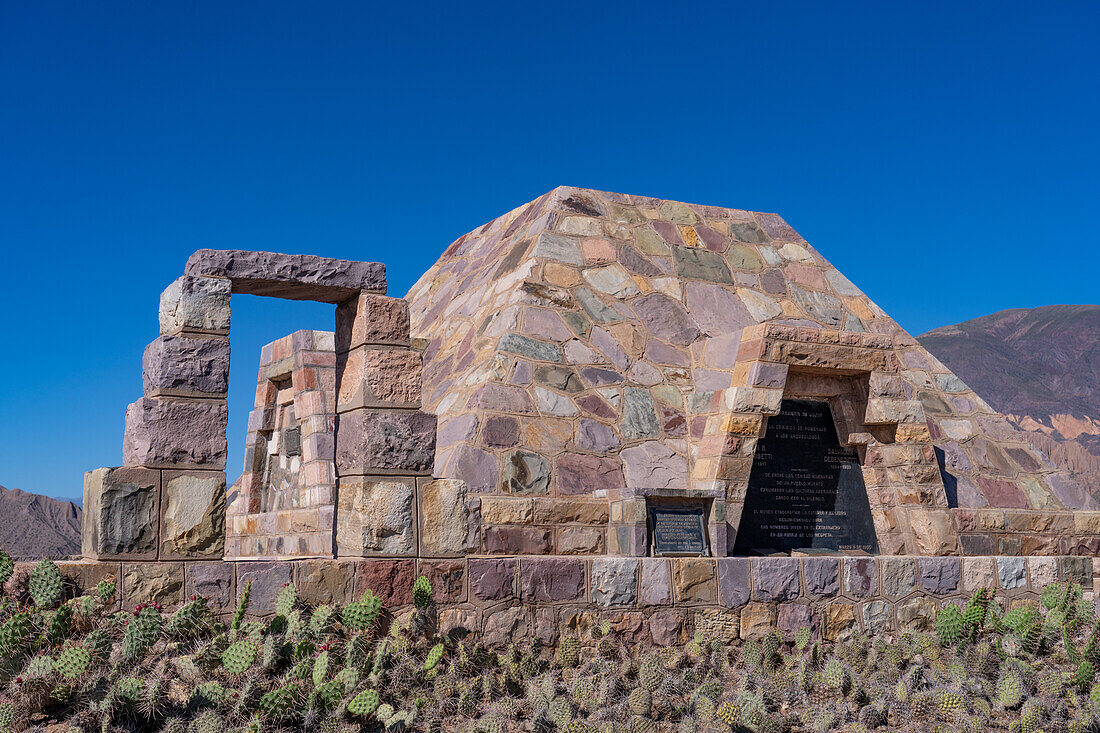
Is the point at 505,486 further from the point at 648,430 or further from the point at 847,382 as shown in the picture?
the point at 847,382

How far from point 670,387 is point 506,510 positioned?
7.87 ft

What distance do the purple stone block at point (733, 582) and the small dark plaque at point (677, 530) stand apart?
2.18 ft

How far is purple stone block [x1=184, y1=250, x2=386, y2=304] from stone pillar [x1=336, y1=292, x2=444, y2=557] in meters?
0.13

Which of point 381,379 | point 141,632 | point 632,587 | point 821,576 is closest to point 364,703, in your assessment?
point 141,632

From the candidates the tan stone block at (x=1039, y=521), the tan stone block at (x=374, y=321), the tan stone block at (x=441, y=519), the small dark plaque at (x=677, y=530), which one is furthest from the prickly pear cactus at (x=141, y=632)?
the tan stone block at (x=1039, y=521)

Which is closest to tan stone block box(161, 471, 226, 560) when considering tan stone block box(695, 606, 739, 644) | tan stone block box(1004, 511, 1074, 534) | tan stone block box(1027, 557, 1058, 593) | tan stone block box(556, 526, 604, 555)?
tan stone block box(556, 526, 604, 555)

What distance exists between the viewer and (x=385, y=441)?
21.6 feet

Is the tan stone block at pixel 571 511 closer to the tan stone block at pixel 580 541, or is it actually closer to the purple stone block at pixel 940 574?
the tan stone block at pixel 580 541

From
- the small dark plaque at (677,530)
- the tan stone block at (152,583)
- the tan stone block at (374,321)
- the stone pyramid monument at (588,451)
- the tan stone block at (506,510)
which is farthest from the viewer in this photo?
the tan stone block at (506,510)

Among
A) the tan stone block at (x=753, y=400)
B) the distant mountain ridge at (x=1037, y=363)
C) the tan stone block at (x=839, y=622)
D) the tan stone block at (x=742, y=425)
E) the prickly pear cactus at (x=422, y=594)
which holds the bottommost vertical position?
the tan stone block at (x=839, y=622)

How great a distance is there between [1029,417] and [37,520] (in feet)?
133

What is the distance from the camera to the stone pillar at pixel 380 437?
654 centimetres

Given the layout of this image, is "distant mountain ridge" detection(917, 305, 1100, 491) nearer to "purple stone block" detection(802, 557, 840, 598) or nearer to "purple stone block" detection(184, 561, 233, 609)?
"purple stone block" detection(802, 557, 840, 598)

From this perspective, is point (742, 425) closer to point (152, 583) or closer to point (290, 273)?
point (290, 273)
